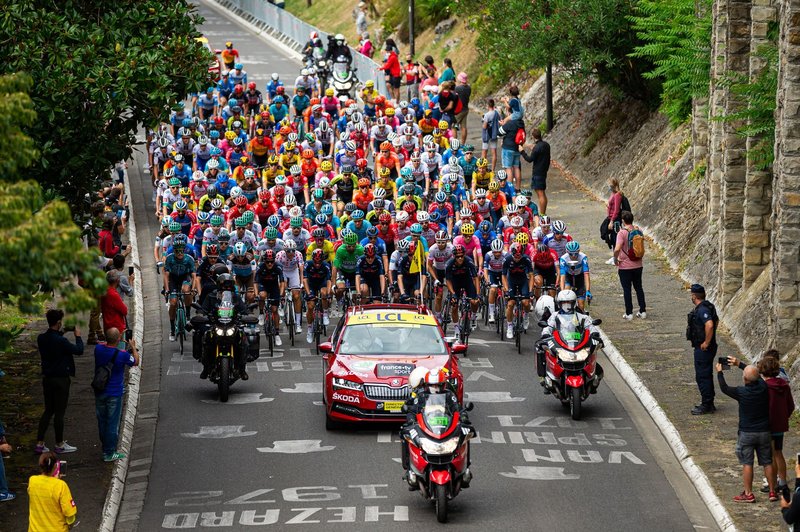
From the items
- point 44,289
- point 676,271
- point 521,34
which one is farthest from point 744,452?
point 521,34

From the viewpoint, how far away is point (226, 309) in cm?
2209

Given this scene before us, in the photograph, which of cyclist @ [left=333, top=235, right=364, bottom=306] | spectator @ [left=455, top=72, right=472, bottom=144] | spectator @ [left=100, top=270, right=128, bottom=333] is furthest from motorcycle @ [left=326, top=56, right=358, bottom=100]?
spectator @ [left=100, top=270, right=128, bottom=333]

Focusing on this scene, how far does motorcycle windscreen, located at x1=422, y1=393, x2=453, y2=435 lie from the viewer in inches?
666

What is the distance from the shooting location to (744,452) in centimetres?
1703

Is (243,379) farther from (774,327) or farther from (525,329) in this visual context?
(774,327)

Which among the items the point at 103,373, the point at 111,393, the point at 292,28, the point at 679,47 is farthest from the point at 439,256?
the point at 292,28

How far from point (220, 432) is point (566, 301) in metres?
5.20

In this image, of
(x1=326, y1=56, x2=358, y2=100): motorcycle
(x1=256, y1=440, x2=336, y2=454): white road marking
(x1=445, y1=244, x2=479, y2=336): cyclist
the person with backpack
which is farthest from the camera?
(x1=326, y1=56, x2=358, y2=100): motorcycle

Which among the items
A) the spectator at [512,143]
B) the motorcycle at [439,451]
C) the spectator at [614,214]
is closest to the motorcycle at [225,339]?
the motorcycle at [439,451]

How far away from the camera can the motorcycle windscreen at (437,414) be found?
1691 centimetres

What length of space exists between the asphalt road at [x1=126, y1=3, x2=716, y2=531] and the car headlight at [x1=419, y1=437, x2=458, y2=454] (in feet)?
2.66

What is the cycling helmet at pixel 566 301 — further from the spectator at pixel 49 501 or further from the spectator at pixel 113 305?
the spectator at pixel 49 501

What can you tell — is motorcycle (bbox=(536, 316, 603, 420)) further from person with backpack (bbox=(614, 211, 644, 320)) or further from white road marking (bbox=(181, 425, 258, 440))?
person with backpack (bbox=(614, 211, 644, 320))

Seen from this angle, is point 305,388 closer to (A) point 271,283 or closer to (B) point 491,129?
(A) point 271,283
